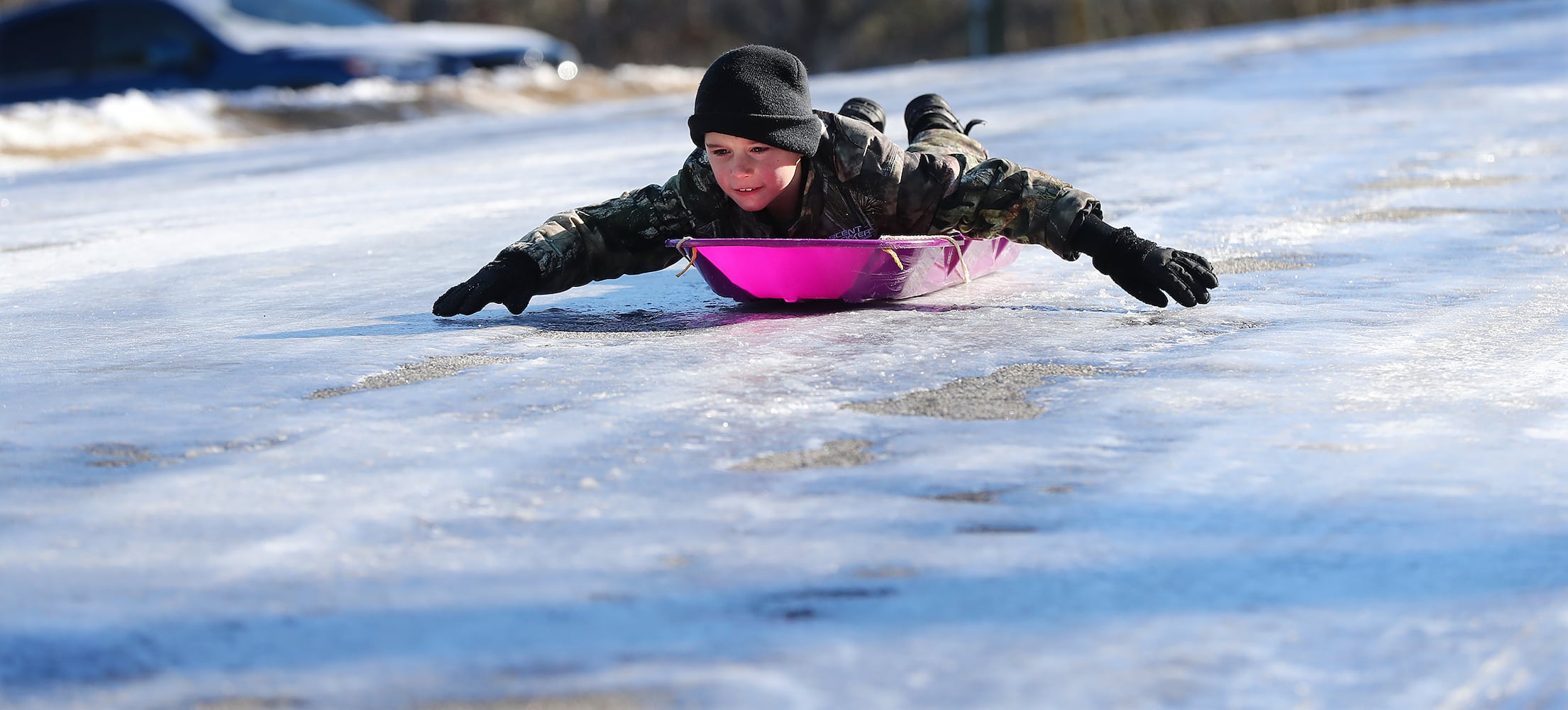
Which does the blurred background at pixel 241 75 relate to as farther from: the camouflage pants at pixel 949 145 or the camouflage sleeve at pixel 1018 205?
the camouflage sleeve at pixel 1018 205

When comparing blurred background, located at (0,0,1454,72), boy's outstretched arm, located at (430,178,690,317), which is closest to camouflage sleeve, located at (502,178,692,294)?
boy's outstretched arm, located at (430,178,690,317)

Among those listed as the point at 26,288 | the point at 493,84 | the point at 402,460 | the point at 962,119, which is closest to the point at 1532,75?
the point at 962,119

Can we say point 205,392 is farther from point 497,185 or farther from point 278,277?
point 497,185

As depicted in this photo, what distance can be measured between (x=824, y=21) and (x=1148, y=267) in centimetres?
1838

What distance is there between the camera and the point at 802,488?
212 centimetres

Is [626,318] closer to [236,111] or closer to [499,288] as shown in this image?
[499,288]

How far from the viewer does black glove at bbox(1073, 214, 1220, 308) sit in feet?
10.8

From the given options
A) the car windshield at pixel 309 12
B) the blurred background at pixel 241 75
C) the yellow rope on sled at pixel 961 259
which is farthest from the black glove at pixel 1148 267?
the car windshield at pixel 309 12

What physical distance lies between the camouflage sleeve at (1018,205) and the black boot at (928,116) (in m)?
0.88

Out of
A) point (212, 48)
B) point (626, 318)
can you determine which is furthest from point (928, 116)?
point (212, 48)

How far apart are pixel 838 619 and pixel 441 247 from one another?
331 cm

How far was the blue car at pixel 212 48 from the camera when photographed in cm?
1053

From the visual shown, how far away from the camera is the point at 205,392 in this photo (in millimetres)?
2742

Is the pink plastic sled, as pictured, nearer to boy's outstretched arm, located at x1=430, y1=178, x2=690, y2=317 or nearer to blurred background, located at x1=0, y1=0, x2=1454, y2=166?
boy's outstretched arm, located at x1=430, y1=178, x2=690, y2=317
